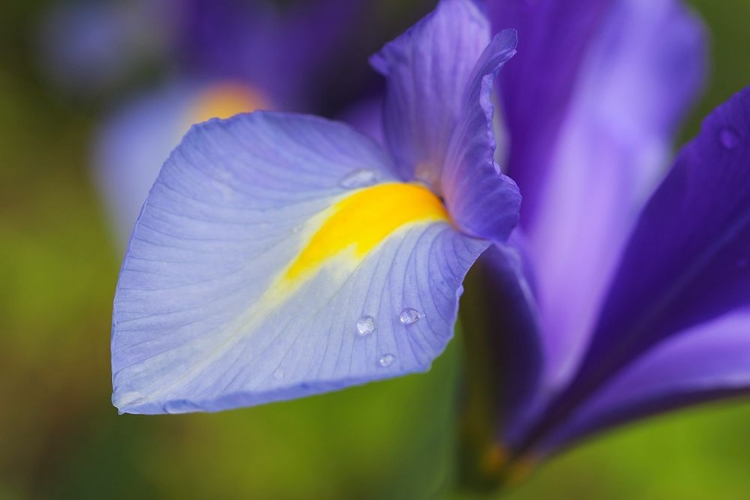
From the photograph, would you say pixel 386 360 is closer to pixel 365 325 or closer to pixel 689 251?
pixel 365 325

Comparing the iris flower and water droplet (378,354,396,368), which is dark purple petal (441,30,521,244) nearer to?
the iris flower

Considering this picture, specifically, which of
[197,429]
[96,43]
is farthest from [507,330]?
[96,43]

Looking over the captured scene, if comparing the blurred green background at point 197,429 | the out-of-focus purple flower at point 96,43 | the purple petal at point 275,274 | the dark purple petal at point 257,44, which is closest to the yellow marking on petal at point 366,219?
the purple petal at point 275,274

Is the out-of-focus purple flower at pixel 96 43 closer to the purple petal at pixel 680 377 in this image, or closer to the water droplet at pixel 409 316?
the purple petal at pixel 680 377

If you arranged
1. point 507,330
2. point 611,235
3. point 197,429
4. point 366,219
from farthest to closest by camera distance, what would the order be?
point 197,429 → point 611,235 → point 507,330 → point 366,219

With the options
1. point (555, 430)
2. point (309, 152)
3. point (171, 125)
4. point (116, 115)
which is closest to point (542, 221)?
point (555, 430)
